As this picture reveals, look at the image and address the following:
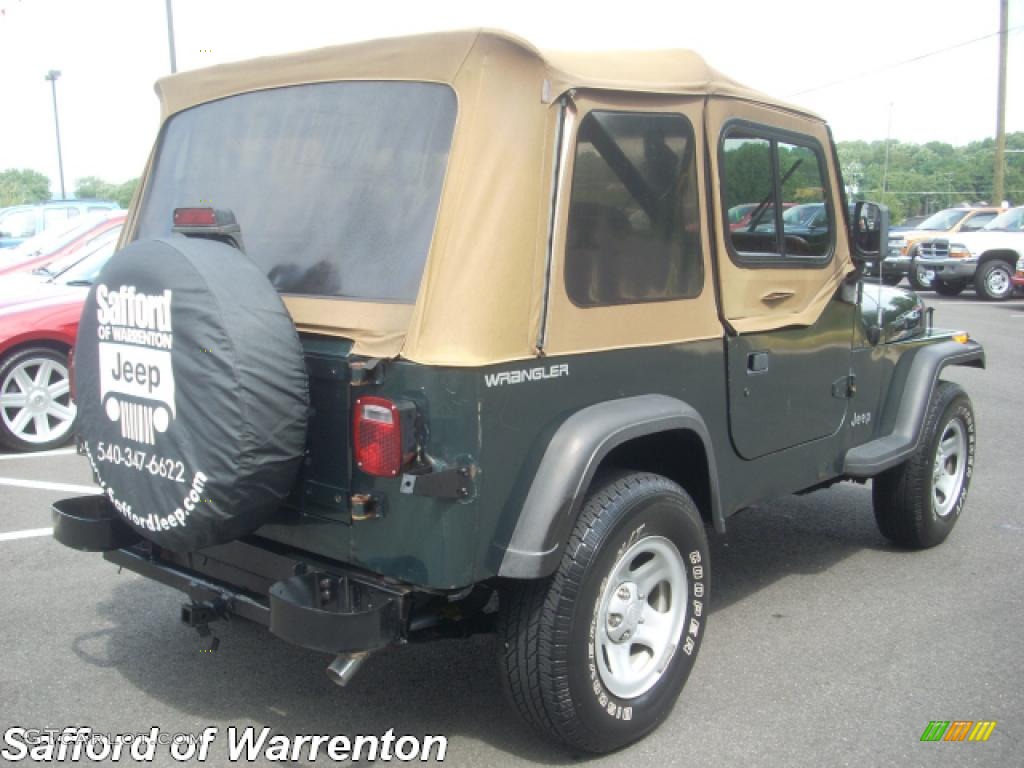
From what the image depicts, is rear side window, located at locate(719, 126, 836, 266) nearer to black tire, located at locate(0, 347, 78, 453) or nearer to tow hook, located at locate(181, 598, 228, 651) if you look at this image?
tow hook, located at locate(181, 598, 228, 651)

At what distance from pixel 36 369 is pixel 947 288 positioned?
59.2 ft

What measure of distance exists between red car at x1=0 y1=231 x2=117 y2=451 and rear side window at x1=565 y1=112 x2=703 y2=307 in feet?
16.5

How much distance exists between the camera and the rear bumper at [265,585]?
2.76 metres

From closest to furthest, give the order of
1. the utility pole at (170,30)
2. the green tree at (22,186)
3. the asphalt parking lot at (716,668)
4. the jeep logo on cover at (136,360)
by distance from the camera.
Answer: the jeep logo on cover at (136,360)
the asphalt parking lot at (716,668)
the utility pole at (170,30)
the green tree at (22,186)

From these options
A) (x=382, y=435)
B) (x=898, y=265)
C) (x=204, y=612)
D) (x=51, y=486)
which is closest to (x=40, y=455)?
(x=51, y=486)

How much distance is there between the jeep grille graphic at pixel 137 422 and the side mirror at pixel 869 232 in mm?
3238

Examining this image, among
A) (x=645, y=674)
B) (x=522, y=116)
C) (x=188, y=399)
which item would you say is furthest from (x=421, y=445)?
(x=645, y=674)

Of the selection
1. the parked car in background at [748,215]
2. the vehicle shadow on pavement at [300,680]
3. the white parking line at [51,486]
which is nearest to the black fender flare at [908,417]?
the vehicle shadow on pavement at [300,680]

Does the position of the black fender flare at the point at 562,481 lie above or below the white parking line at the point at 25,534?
above

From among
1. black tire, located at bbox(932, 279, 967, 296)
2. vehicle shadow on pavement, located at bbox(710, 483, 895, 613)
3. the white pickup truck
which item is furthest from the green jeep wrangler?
black tire, located at bbox(932, 279, 967, 296)

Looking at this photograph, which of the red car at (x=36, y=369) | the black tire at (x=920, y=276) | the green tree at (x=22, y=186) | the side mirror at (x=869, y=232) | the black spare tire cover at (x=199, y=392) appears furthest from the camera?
the green tree at (x=22, y=186)

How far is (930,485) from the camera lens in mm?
5066

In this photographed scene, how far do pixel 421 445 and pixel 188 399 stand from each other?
0.67m

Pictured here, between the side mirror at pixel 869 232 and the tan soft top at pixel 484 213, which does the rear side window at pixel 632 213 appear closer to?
the tan soft top at pixel 484 213
